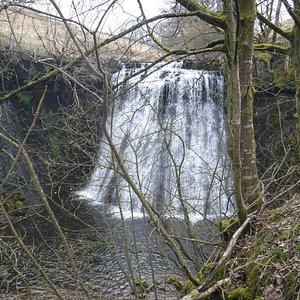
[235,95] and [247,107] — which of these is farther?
[247,107]

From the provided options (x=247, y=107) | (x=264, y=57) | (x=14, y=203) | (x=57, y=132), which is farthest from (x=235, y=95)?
(x=57, y=132)

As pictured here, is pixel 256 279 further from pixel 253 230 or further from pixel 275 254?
pixel 253 230

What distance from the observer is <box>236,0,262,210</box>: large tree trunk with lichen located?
129 inches

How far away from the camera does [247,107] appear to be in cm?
342

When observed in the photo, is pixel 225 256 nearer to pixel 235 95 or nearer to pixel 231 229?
pixel 231 229

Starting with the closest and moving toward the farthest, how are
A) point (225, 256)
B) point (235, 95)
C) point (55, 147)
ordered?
point (225, 256) → point (235, 95) → point (55, 147)

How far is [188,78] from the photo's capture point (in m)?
13.0

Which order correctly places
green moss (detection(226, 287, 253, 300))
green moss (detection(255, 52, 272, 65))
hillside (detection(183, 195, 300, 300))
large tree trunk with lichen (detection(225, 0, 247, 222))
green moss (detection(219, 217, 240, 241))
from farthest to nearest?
1. green moss (detection(255, 52, 272, 65))
2. green moss (detection(219, 217, 240, 241))
3. large tree trunk with lichen (detection(225, 0, 247, 222))
4. green moss (detection(226, 287, 253, 300))
5. hillside (detection(183, 195, 300, 300))

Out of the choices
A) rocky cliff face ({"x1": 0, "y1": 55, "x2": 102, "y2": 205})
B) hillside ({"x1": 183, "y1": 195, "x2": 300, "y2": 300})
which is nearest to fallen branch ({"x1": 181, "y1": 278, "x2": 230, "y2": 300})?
hillside ({"x1": 183, "y1": 195, "x2": 300, "y2": 300})

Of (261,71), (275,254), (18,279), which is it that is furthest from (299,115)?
(261,71)

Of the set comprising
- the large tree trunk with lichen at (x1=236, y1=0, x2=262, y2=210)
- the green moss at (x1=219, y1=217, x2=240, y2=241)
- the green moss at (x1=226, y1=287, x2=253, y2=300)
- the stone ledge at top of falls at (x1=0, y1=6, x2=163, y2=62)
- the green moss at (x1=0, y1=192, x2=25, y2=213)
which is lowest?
the green moss at (x1=0, y1=192, x2=25, y2=213)

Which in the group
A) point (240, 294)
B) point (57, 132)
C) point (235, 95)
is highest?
point (235, 95)

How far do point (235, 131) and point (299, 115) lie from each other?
3.24 meters

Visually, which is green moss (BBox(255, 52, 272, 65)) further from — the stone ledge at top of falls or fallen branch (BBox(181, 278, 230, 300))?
fallen branch (BBox(181, 278, 230, 300))
